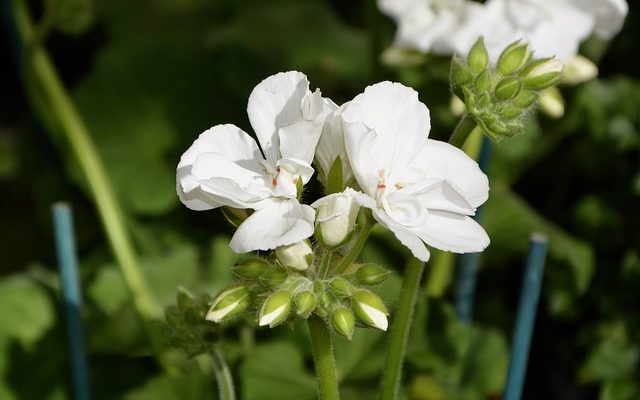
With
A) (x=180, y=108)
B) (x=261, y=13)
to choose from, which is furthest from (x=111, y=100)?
(x=261, y=13)

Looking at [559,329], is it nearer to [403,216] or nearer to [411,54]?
[411,54]

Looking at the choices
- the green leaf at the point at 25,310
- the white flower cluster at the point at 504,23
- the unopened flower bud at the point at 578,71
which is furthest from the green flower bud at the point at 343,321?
the green leaf at the point at 25,310

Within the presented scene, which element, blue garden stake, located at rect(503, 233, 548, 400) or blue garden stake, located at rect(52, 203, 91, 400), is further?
blue garden stake, located at rect(52, 203, 91, 400)

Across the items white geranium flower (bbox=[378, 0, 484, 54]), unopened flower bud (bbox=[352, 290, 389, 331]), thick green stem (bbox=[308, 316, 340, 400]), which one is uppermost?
white geranium flower (bbox=[378, 0, 484, 54])

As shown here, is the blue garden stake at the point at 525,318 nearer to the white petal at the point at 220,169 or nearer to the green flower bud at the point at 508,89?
the green flower bud at the point at 508,89

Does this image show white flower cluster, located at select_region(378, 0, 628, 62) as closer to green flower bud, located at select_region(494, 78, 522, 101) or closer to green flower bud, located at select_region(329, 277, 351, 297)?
green flower bud, located at select_region(494, 78, 522, 101)

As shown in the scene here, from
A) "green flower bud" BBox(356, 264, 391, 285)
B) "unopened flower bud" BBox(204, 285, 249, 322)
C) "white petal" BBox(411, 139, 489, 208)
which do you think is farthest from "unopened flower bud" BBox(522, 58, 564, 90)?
"unopened flower bud" BBox(204, 285, 249, 322)

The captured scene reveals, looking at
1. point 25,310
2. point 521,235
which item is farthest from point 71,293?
point 521,235
